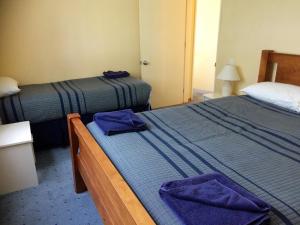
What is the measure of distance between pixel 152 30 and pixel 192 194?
10.4 feet

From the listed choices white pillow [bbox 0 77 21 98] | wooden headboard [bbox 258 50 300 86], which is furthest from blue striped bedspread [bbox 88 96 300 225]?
white pillow [bbox 0 77 21 98]

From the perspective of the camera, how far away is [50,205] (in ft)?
6.80

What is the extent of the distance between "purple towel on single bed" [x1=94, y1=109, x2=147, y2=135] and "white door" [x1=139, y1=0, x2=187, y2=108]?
214 cm

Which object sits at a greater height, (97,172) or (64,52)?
(64,52)

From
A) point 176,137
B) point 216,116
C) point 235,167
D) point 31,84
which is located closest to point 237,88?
point 216,116

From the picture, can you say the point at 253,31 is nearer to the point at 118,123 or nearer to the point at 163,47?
the point at 163,47

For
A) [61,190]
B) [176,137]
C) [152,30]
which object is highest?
[152,30]

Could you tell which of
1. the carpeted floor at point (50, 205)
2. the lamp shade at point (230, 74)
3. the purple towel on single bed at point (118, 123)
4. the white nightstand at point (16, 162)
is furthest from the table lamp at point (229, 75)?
the white nightstand at point (16, 162)

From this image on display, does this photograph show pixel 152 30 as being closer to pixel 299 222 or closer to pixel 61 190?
pixel 61 190

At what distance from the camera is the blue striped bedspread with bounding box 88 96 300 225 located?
1129 millimetres

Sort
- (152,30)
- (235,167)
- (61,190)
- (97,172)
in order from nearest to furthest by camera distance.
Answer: (235,167) → (97,172) → (61,190) → (152,30)

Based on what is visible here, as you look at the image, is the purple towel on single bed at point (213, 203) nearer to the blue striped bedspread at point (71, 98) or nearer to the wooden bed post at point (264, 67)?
the wooden bed post at point (264, 67)

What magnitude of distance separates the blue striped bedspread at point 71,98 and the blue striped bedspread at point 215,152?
Answer: 109 centimetres

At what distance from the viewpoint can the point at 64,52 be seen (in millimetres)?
3463
